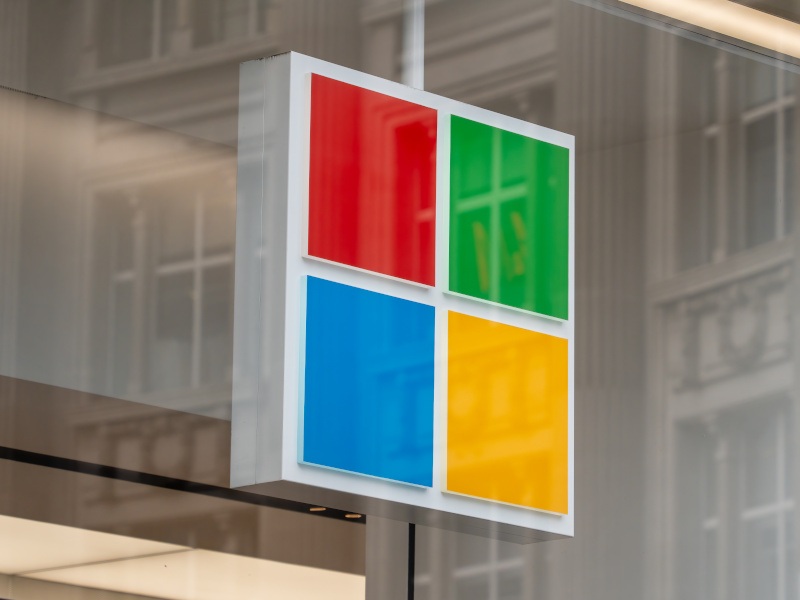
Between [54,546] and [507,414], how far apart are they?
78 centimetres

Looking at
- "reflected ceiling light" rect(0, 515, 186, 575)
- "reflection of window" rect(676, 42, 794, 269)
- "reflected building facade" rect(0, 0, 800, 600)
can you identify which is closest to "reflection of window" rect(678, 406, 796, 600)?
"reflected building facade" rect(0, 0, 800, 600)

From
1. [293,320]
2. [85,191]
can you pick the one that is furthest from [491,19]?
[293,320]

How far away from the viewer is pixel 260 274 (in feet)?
8.05

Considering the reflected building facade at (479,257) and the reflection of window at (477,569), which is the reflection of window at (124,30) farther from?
the reflection of window at (477,569)

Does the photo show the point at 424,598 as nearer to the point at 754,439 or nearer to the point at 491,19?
the point at 754,439

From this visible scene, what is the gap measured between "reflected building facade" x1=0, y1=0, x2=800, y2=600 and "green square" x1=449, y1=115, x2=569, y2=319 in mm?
445

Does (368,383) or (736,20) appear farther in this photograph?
(736,20)

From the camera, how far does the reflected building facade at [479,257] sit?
283 cm

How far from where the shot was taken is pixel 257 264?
246 centimetres

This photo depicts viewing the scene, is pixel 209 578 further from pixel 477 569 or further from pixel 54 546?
pixel 477 569

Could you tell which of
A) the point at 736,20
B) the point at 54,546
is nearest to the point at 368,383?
the point at 54,546

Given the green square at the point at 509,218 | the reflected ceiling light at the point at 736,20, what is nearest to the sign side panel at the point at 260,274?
the green square at the point at 509,218

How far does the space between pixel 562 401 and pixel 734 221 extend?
1.10m

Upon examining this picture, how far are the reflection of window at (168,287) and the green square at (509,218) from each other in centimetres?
53
